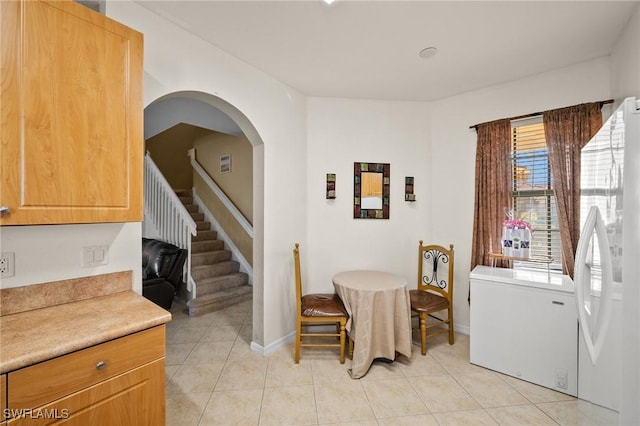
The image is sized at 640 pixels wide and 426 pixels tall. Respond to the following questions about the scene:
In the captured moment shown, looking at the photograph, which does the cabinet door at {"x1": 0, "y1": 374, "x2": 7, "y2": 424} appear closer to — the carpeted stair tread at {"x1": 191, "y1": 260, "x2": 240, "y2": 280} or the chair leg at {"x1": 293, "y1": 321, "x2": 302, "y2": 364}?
the chair leg at {"x1": 293, "y1": 321, "x2": 302, "y2": 364}

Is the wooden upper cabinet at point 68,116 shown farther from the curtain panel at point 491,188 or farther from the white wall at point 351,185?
the curtain panel at point 491,188

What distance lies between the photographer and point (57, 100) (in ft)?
4.03

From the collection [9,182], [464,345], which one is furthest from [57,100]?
[464,345]

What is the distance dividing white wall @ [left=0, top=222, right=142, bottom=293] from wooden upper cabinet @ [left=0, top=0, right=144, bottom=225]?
276 millimetres

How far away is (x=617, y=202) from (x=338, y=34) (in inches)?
75.9

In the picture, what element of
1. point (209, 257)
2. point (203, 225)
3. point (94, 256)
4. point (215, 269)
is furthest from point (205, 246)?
point (94, 256)

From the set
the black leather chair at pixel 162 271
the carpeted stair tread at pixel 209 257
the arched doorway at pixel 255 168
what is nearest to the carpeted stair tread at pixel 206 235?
the carpeted stair tread at pixel 209 257

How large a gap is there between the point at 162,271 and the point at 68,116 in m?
2.76

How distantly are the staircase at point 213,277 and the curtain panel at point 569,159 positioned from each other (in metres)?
3.88

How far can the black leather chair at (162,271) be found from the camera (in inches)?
136

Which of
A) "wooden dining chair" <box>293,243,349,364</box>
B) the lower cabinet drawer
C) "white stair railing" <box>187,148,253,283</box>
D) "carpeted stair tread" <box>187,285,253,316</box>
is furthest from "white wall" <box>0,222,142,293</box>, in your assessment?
"white stair railing" <box>187,148,253,283</box>

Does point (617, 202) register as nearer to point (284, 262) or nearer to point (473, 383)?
point (473, 383)

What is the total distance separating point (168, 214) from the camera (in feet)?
14.7

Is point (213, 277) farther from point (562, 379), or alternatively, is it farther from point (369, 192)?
point (562, 379)
